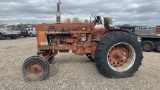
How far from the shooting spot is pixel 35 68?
20.8 feet

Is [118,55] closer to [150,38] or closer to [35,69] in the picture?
[35,69]

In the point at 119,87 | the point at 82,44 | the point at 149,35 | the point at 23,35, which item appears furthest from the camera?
the point at 23,35

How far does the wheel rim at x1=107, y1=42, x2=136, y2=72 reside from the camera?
6801 mm

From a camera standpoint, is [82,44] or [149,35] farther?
[149,35]

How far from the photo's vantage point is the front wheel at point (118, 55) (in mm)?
6387

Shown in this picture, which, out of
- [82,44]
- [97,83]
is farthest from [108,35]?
[97,83]

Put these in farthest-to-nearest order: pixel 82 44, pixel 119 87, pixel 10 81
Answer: pixel 82 44
pixel 10 81
pixel 119 87

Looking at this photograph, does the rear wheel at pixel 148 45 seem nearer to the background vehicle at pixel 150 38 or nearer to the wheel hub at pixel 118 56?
the background vehicle at pixel 150 38

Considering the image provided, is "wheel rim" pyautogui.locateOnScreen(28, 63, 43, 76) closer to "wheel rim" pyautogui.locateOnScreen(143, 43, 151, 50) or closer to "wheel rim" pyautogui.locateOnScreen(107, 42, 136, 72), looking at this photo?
"wheel rim" pyautogui.locateOnScreen(107, 42, 136, 72)

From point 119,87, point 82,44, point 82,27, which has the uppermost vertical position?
point 82,27

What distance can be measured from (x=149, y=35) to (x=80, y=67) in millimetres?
10098

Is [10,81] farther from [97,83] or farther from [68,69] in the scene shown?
[97,83]

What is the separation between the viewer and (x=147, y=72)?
7270 mm

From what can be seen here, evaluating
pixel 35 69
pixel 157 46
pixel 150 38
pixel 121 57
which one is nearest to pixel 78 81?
pixel 35 69
